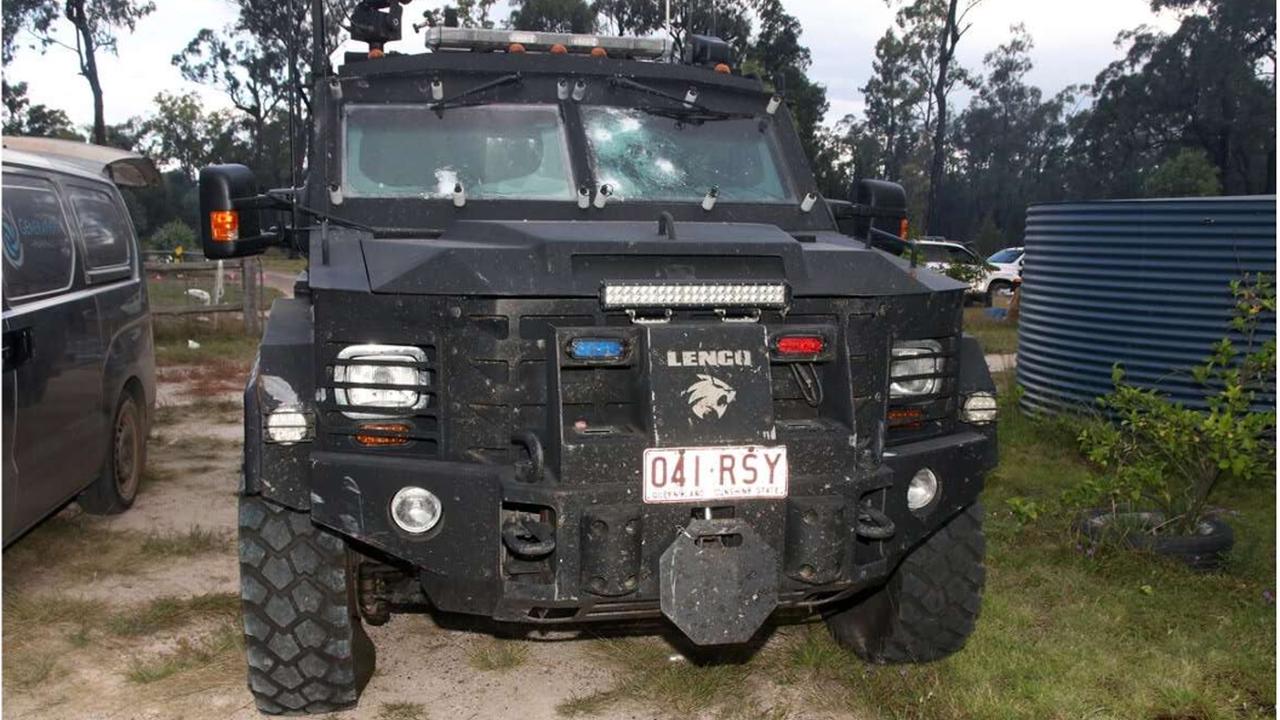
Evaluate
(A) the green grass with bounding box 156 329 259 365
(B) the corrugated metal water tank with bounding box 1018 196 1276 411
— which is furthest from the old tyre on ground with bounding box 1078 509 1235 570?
(A) the green grass with bounding box 156 329 259 365

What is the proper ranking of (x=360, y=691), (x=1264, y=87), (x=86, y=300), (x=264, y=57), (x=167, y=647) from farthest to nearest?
1. (x=264, y=57)
2. (x=1264, y=87)
3. (x=86, y=300)
4. (x=167, y=647)
5. (x=360, y=691)

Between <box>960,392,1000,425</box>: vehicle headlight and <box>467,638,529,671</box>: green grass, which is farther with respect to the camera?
<box>467,638,529,671</box>: green grass

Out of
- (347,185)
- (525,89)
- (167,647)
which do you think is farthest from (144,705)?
(525,89)

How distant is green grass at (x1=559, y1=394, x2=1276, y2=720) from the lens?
13.6 ft

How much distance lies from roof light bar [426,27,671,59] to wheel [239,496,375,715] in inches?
94.4

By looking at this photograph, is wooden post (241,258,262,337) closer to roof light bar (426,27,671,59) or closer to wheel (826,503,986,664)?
roof light bar (426,27,671,59)

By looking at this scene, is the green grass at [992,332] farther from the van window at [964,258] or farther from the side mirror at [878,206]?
the side mirror at [878,206]

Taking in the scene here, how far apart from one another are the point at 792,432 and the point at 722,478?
30 cm

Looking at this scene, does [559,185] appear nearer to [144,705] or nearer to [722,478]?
[722,478]

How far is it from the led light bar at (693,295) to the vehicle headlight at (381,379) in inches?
23.8

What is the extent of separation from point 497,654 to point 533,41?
8.82 feet

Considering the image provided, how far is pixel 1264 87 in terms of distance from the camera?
44469 millimetres

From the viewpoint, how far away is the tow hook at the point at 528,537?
129 inches

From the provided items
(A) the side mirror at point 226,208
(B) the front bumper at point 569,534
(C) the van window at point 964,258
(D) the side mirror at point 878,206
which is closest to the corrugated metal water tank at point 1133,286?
(C) the van window at point 964,258
